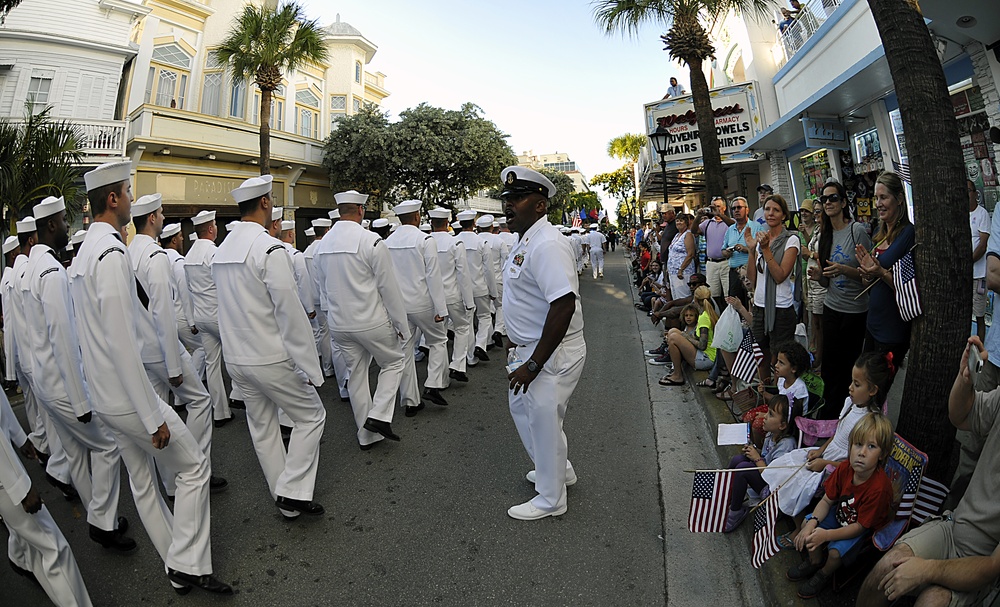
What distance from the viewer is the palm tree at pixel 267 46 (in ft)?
55.2

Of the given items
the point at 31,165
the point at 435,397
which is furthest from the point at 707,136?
the point at 31,165

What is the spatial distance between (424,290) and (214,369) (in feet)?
7.90

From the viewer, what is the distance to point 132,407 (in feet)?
8.92

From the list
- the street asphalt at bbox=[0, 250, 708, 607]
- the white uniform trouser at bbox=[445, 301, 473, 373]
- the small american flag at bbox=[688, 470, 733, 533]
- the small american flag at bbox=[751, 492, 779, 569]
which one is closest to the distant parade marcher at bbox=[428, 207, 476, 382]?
the white uniform trouser at bbox=[445, 301, 473, 373]

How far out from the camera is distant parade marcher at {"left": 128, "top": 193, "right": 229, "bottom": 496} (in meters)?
3.70

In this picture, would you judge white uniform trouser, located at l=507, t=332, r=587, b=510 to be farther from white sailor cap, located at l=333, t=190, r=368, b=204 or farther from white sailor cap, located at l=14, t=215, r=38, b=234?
white sailor cap, located at l=14, t=215, r=38, b=234

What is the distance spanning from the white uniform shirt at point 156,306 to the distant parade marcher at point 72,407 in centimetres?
41

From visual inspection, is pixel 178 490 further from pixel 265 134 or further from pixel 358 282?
pixel 265 134

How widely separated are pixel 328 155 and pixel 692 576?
25106mm

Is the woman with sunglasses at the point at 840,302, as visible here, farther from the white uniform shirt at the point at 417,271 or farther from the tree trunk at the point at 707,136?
the tree trunk at the point at 707,136

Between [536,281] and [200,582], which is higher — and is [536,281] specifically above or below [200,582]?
above

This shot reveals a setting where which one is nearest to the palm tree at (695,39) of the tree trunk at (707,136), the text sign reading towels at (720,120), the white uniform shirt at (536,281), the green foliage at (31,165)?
the tree trunk at (707,136)

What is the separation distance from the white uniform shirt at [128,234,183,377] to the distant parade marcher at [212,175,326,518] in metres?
0.47

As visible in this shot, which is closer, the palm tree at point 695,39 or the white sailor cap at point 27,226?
the white sailor cap at point 27,226
